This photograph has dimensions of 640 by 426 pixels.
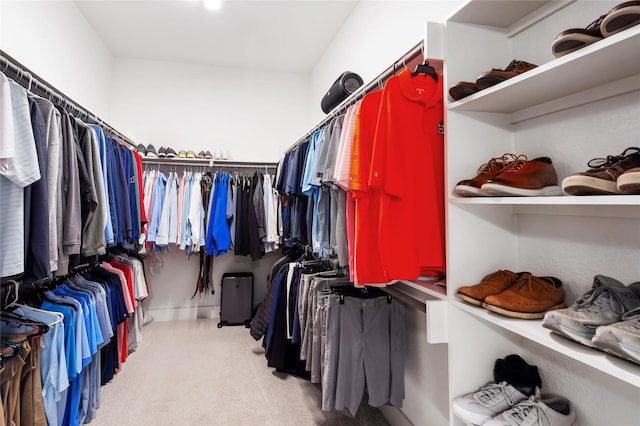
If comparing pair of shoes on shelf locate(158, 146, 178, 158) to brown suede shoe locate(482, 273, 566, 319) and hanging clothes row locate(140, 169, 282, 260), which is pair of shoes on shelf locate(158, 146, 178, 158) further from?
brown suede shoe locate(482, 273, 566, 319)

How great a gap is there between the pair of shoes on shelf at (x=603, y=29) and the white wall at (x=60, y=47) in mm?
3018

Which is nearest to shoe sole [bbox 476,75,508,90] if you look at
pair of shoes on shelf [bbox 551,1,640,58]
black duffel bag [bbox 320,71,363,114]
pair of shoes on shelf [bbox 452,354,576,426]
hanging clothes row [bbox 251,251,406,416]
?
pair of shoes on shelf [bbox 551,1,640,58]

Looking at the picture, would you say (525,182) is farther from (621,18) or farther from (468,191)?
(621,18)

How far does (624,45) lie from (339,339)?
1.48 meters

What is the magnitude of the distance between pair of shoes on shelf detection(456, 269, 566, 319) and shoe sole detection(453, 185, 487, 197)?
299 millimetres

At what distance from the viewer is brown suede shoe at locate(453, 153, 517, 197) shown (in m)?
1.02

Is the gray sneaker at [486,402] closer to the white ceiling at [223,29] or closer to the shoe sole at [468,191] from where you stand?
the shoe sole at [468,191]

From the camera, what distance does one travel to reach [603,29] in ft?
2.31

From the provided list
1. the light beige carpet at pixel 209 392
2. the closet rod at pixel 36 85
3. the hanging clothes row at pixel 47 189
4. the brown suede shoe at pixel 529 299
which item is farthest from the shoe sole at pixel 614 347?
the closet rod at pixel 36 85

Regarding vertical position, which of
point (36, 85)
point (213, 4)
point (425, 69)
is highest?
point (213, 4)

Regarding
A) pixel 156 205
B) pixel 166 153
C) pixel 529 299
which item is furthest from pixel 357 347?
pixel 166 153

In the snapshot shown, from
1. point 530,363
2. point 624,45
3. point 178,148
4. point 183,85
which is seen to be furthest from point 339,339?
point 183,85

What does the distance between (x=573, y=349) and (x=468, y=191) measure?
50 centimetres

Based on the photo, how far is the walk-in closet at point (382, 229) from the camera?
0.90 m
